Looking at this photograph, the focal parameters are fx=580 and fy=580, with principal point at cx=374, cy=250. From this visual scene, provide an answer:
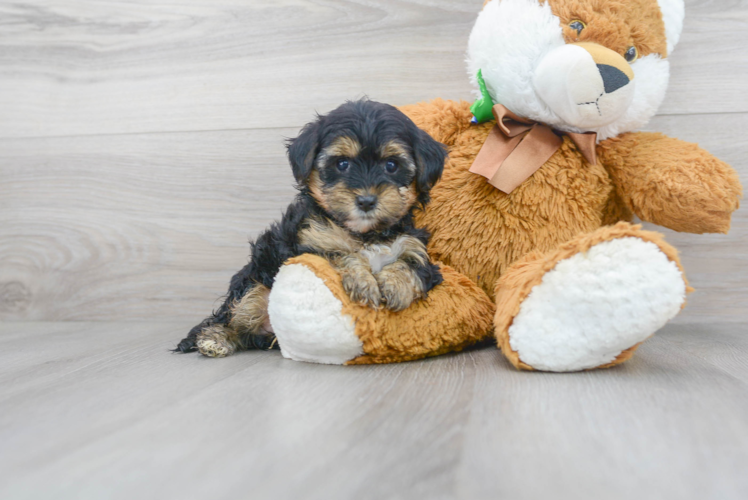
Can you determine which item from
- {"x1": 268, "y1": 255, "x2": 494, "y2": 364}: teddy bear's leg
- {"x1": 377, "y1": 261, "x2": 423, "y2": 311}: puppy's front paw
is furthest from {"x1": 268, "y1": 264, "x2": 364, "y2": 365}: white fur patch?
{"x1": 377, "y1": 261, "x2": 423, "y2": 311}: puppy's front paw

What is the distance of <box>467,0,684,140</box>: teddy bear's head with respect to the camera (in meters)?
1.50

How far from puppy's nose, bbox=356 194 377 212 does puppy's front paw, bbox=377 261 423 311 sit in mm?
176

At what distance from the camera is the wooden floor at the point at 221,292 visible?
865 mm

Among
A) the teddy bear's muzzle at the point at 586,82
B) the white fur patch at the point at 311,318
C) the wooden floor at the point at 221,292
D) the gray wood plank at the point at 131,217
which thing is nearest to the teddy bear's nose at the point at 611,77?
the teddy bear's muzzle at the point at 586,82

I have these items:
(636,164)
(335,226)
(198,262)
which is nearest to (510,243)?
(636,164)

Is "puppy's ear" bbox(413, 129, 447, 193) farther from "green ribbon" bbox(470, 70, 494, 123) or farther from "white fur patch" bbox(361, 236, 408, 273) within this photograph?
"green ribbon" bbox(470, 70, 494, 123)

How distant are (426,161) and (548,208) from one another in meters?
0.42

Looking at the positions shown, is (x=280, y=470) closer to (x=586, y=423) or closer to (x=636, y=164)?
(x=586, y=423)

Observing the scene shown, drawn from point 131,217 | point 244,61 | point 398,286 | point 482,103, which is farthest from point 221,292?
point 482,103

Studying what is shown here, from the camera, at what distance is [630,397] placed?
115cm

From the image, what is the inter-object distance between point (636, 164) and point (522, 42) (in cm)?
47

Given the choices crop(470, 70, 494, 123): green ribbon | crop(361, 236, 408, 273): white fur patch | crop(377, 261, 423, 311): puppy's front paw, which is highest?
crop(470, 70, 494, 123): green ribbon

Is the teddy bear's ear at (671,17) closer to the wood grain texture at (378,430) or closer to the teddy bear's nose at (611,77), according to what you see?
the teddy bear's nose at (611,77)

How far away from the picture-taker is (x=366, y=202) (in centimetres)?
134
